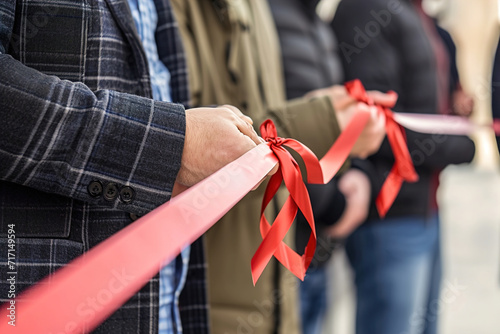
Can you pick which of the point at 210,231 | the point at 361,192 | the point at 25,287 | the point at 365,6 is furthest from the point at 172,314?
the point at 365,6

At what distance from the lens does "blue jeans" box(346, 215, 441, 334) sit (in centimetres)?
164

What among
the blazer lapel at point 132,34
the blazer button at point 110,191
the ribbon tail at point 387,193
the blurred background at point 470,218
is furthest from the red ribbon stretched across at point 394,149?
the blurred background at point 470,218

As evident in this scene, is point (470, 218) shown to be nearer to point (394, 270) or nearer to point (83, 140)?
point (394, 270)

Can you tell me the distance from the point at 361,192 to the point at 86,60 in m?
1.09

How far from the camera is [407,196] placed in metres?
1.63

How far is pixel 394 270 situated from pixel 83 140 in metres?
1.27

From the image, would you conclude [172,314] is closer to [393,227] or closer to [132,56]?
[132,56]

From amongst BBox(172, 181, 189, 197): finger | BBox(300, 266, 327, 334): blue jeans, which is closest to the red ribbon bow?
BBox(172, 181, 189, 197): finger

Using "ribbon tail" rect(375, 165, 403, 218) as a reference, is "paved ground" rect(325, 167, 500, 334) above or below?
below

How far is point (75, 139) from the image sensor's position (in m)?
0.56

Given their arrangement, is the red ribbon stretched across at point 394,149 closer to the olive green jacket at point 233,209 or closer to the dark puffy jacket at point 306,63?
the olive green jacket at point 233,209

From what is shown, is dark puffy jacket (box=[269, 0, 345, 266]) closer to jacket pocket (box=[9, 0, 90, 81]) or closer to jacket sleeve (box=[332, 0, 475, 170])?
jacket sleeve (box=[332, 0, 475, 170])

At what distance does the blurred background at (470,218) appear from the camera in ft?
6.51

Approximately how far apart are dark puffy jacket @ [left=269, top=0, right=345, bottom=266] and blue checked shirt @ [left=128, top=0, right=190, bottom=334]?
55cm
